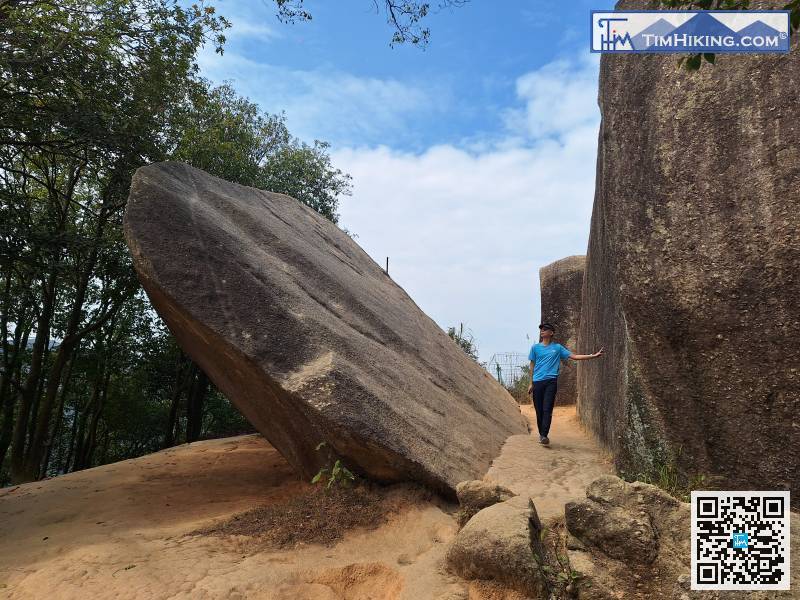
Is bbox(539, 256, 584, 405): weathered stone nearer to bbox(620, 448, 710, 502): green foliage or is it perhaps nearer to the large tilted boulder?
the large tilted boulder

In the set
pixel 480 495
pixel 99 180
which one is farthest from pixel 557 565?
pixel 99 180

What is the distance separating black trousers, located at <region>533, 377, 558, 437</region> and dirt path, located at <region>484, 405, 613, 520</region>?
0.28 m

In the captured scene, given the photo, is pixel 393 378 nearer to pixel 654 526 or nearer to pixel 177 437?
pixel 654 526

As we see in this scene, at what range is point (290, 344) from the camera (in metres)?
4.87

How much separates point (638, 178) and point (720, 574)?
9.84ft

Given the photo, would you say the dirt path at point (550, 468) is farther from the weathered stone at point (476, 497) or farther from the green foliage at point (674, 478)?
the green foliage at point (674, 478)

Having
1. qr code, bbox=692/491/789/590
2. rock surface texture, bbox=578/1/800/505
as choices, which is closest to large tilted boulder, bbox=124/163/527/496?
rock surface texture, bbox=578/1/800/505

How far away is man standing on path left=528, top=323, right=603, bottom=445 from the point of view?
→ 6.68 metres

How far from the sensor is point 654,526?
10.3ft

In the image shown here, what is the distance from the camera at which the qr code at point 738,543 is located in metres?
2.81

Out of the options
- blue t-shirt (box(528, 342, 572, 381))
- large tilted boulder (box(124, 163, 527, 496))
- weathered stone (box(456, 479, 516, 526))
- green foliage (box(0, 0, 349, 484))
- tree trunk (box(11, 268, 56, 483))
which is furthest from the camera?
tree trunk (box(11, 268, 56, 483))

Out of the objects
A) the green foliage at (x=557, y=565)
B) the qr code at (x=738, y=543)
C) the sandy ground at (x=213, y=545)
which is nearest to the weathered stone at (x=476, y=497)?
the sandy ground at (x=213, y=545)

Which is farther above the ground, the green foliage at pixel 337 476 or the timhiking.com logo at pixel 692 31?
the timhiking.com logo at pixel 692 31

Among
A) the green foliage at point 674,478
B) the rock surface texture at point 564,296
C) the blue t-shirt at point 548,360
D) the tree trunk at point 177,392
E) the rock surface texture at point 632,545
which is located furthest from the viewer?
the tree trunk at point 177,392
